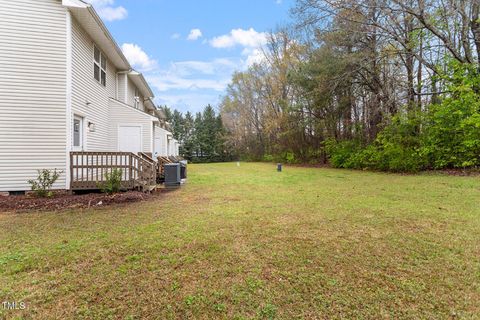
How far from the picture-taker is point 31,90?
739cm

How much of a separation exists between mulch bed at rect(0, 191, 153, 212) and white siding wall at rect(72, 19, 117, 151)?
2584mm

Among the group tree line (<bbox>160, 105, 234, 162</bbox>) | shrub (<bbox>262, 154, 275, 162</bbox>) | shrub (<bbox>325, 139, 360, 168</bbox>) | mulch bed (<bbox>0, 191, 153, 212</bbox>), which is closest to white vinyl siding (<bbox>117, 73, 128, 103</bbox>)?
mulch bed (<bbox>0, 191, 153, 212</bbox>)

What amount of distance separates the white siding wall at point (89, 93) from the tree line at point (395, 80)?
949 centimetres

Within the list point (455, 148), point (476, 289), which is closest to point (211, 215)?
point (476, 289)

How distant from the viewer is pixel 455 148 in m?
12.2

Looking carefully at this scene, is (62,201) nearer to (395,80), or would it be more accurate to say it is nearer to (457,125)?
(457,125)

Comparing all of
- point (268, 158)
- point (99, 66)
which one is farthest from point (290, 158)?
point (99, 66)

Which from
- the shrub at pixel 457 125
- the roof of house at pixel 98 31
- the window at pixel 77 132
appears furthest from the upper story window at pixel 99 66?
the shrub at pixel 457 125

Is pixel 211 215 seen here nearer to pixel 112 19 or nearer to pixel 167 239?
pixel 167 239

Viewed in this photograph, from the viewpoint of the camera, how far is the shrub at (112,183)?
719 cm

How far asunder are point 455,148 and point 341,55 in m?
7.51

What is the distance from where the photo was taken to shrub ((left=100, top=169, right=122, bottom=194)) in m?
7.19

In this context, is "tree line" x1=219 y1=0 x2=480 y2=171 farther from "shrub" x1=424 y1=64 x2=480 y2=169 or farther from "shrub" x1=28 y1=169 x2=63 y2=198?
"shrub" x1=28 y1=169 x2=63 y2=198

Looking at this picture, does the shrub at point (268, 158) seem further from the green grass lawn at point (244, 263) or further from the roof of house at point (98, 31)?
the green grass lawn at point (244, 263)
